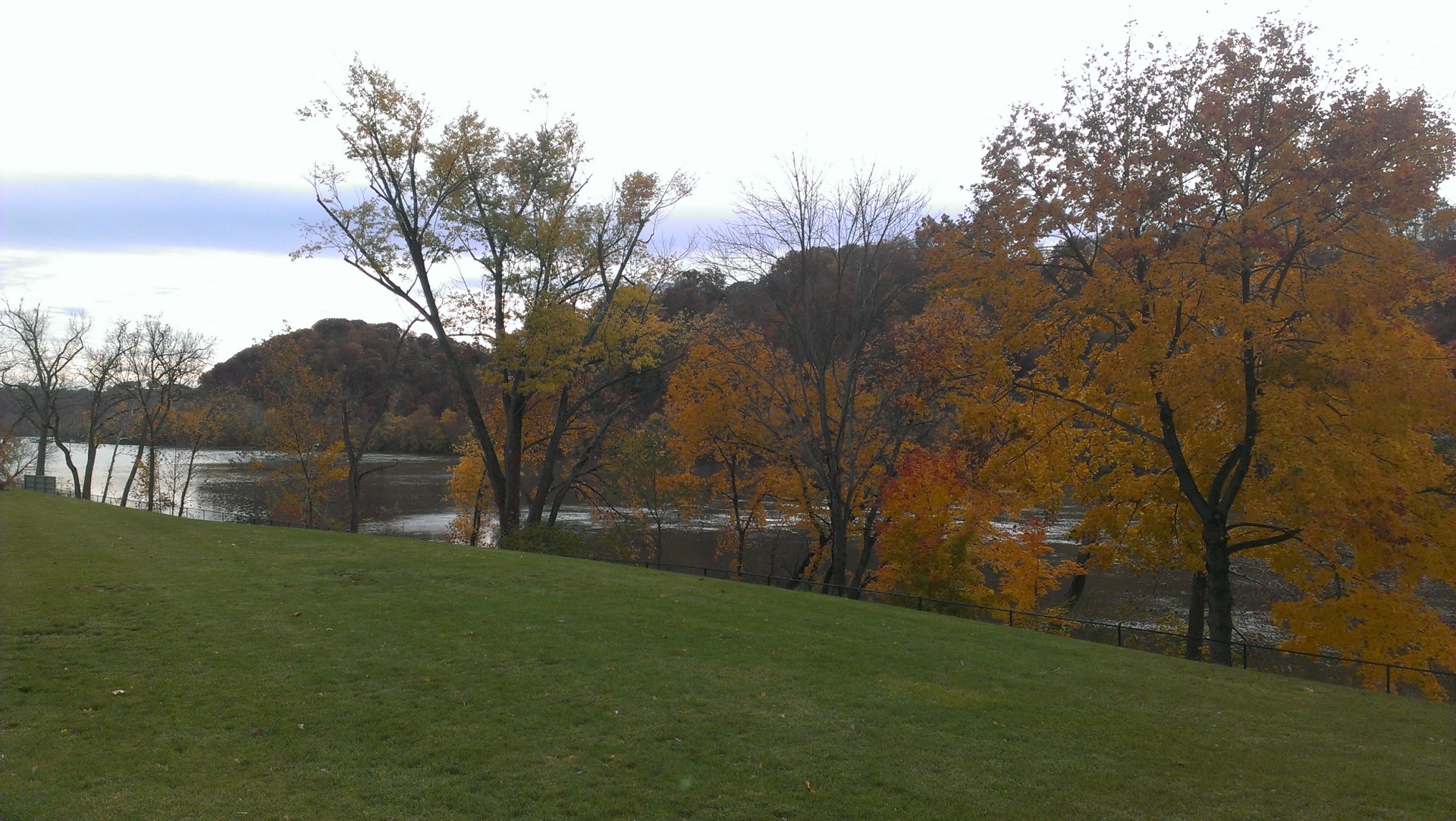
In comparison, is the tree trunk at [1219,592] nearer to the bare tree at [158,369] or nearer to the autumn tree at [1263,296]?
the autumn tree at [1263,296]

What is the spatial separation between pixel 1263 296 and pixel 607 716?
12.6 metres

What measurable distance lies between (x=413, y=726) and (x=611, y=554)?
736 inches

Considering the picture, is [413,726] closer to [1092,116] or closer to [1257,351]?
[1257,351]

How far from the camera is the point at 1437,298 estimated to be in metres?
12.5

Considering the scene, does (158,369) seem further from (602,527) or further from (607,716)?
(607,716)

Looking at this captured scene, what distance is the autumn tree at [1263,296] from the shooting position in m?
11.5

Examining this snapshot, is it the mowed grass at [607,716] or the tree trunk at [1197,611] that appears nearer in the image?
the mowed grass at [607,716]

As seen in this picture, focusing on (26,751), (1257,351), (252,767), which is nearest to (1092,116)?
(1257,351)

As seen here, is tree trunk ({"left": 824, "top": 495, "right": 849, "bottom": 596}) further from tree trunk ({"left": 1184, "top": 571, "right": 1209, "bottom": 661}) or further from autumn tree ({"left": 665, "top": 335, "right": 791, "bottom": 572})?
tree trunk ({"left": 1184, "top": 571, "right": 1209, "bottom": 661})

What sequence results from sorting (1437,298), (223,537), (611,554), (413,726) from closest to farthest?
1. (413,726)
2. (1437,298)
3. (223,537)
4. (611,554)

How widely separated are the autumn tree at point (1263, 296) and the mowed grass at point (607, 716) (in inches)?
148

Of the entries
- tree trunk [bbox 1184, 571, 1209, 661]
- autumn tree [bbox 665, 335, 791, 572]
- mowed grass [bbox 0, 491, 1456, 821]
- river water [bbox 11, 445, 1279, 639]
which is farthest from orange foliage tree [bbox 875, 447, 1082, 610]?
autumn tree [bbox 665, 335, 791, 572]

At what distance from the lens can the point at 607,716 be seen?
22.9ft

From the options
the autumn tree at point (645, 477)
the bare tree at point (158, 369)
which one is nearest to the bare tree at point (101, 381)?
the bare tree at point (158, 369)
